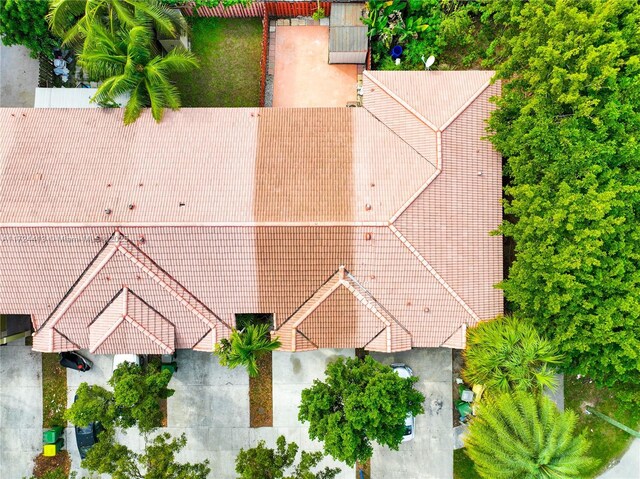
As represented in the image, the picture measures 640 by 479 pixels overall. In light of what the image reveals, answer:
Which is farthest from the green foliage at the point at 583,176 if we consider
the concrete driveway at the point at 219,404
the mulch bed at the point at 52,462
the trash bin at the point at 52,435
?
the mulch bed at the point at 52,462

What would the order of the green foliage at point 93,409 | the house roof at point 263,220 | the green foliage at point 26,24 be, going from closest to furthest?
the green foliage at point 93,409 → the house roof at point 263,220 → the green foliage at point 26,24

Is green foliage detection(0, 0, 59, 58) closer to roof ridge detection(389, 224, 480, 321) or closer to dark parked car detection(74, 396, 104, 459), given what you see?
roof ridge detection(389, 224, 480, 321)

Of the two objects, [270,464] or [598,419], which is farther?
[598,419]

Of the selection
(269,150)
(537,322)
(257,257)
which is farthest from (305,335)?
(537,322)

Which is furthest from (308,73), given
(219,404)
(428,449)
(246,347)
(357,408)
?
(428,449)

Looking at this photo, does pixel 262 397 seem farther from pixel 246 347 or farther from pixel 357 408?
pixel 357 408

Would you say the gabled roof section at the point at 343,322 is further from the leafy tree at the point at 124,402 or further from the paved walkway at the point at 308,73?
the paved walkway at the point at 308,73
